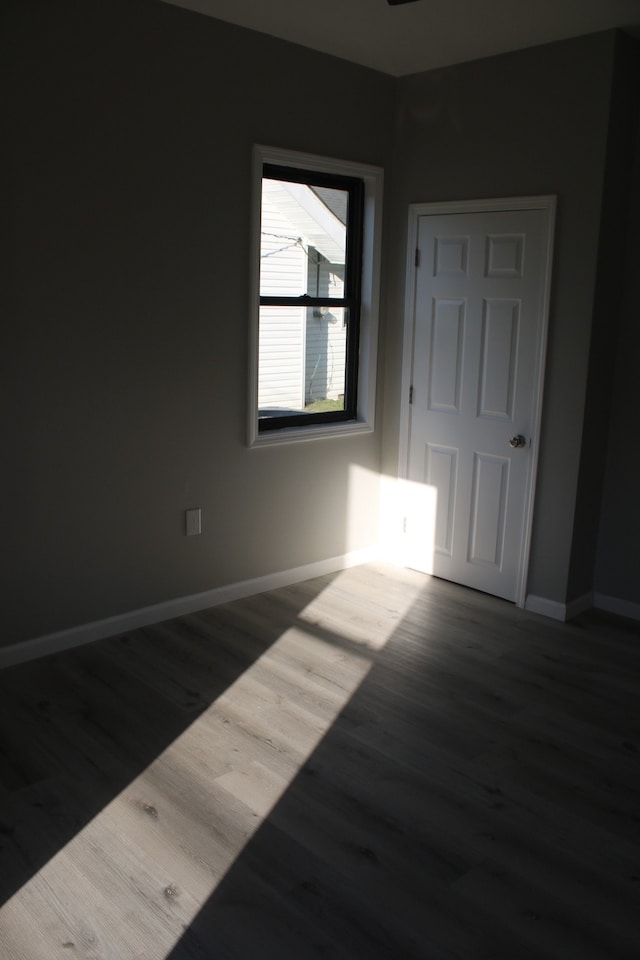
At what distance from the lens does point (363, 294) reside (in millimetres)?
4789

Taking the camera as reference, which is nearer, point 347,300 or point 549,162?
point 549,162

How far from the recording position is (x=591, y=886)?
2.43 metres

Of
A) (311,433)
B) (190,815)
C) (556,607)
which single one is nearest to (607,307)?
(556,607)

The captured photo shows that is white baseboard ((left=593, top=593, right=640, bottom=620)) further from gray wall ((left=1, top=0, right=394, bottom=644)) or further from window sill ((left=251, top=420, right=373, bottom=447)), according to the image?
gray wall ((left=1, top=0, right=394, bottom=644))

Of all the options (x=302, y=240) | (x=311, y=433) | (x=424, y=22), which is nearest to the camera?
(x=424, y=22)

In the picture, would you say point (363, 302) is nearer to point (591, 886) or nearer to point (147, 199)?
point (147, 199)

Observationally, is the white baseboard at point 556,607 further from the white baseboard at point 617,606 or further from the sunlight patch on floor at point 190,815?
the sunlight patch on floor at point 190,815

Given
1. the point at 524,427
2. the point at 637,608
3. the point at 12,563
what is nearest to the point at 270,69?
the point at 524,427

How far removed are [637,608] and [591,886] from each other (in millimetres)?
2208

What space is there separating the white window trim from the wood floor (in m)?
1.02

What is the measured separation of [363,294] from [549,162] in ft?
3.97

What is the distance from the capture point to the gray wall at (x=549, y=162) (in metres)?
3.90

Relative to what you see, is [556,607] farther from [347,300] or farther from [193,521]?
[347,300]

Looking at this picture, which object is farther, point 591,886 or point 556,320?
point 556,320
